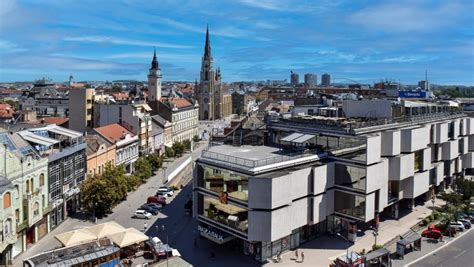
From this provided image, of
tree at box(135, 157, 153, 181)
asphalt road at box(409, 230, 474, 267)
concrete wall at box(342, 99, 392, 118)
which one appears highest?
concrete wall at box(342, 99, 392, 118)

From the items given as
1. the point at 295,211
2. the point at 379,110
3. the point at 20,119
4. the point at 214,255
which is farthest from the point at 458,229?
the point at 20,119

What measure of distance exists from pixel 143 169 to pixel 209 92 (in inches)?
4011

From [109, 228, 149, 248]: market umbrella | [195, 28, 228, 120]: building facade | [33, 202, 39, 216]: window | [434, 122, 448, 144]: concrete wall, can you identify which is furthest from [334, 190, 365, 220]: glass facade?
[195, 28, 228, 120]: building facade

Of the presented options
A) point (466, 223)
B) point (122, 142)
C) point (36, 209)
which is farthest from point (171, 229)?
point (466, 223)

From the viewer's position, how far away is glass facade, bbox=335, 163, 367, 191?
41.9m

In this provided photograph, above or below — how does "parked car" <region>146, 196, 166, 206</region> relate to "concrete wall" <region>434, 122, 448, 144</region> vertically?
below

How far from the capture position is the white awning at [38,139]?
44.0 m

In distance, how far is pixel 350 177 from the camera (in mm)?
42531

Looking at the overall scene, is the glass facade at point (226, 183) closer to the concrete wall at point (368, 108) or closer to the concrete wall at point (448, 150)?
the concrete wall at point (368, 108)

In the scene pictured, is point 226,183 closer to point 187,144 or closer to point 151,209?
point 151,209

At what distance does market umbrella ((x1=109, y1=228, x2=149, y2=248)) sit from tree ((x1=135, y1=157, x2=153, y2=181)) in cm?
2753

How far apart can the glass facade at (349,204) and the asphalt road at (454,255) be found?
6.43 meters

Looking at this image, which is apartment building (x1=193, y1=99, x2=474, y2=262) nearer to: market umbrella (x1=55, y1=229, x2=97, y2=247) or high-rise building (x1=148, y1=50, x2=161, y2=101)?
market umbrella (x1=55, y1=229, x2=97, y2=247)

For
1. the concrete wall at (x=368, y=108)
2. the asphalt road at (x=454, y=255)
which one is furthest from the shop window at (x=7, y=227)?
the concrete wall at (x=368, y=108)
